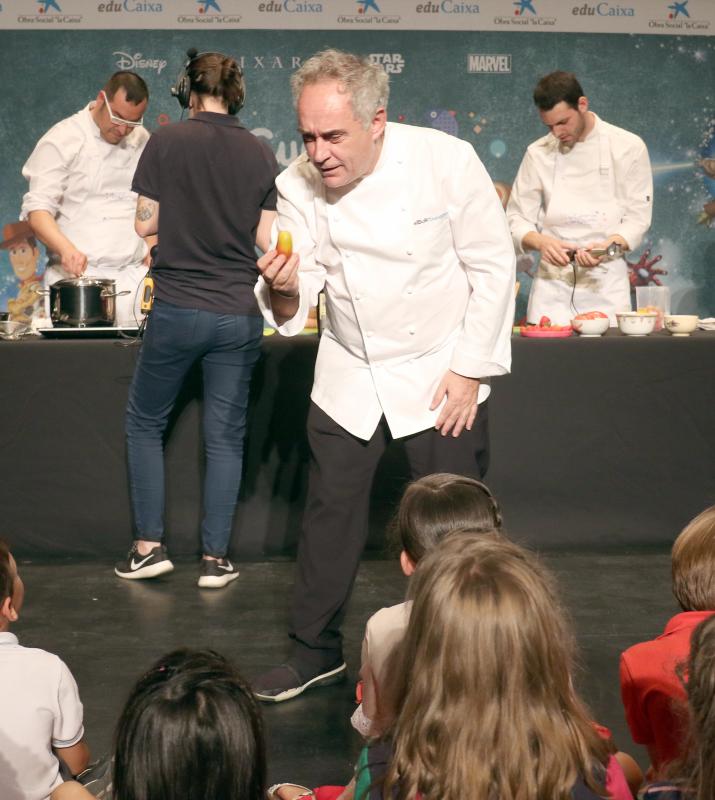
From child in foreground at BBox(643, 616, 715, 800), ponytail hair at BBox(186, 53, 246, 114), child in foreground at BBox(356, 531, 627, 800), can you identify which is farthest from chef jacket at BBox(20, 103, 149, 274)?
child in foreground at BBox(643, 616, 715, 800)

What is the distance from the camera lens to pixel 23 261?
20.9 ft

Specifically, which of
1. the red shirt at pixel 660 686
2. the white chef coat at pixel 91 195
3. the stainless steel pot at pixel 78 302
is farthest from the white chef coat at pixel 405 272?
the white chef coat at pixel 91 195

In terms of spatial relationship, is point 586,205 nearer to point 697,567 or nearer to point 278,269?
point 278,269

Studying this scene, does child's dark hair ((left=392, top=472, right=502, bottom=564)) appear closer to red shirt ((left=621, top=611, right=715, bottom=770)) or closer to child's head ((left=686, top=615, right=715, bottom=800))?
red shirt ((left=621, top=611, right=715, bottom=770))

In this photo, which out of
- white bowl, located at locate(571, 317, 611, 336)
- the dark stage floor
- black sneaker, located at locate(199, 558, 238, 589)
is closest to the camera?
the dark stage floor

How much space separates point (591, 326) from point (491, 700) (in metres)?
2.49

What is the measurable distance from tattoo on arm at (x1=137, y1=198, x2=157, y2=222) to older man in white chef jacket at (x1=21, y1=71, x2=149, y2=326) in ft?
2.76

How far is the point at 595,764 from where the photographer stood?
1375 millimetres

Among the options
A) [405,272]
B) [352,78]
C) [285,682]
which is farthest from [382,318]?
[285,682]

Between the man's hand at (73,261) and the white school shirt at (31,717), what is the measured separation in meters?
2.37

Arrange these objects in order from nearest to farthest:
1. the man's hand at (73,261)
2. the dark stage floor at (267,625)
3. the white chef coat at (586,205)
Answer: the dark stage floor at (267,625) < the man's hand at (73,261) < the white chef coat at (586,205)

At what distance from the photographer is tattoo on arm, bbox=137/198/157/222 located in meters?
3.24

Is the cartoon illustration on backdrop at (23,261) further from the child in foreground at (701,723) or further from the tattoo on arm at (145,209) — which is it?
the child in foreground at (701,723)

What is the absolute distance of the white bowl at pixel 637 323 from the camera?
371 cm
